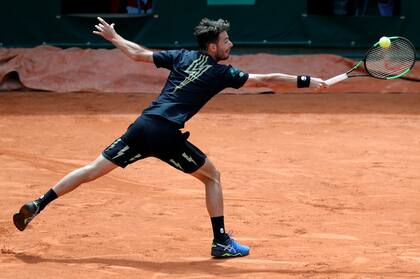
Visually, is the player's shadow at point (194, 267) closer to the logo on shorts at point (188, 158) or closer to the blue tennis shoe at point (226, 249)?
the blue tennis shoe at point (226, 249)

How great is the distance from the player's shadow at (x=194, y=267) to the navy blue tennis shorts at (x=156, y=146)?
0.67 meters

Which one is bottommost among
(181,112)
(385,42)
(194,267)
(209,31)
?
(194,267)

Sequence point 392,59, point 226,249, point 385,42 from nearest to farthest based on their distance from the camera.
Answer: point 226,249 → point 385,42 → point 392,59

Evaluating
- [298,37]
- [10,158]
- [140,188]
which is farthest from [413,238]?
[298,37]

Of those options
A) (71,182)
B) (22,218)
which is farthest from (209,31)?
(22,218)

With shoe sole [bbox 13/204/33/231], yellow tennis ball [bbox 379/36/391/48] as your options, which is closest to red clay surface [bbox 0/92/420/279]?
shoe sole [bbox 13/204/33/231]

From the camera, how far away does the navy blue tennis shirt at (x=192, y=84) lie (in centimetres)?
651

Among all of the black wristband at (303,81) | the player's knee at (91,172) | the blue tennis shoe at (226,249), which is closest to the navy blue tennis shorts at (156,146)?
the player's knee at (91,172)

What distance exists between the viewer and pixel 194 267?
6461mm

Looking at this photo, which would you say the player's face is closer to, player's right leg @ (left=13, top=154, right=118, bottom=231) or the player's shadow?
player's right leg @ (left=13, top=154, right=118, bottom=231)

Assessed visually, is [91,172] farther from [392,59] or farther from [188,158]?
[392,59]

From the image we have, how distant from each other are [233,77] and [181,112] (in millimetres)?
443

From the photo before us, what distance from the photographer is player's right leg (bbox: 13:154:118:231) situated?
6586 mm

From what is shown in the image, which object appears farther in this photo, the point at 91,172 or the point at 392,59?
the point at 392,59
